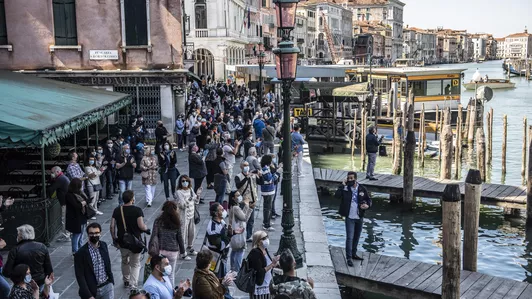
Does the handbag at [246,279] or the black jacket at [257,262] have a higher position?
the black jacket at [257,262]

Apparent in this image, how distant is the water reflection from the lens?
1459 cm

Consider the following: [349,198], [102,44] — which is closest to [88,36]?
[102,44]

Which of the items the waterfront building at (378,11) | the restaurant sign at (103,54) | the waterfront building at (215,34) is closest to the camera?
the restaurant sign at (103,54)

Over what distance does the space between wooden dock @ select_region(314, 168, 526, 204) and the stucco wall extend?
6200mm

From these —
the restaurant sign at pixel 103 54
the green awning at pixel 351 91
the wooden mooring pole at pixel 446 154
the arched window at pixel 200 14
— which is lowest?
the wooden mooring pole at pixel 446 154

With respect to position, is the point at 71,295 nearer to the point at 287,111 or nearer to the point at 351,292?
the point at 287,111

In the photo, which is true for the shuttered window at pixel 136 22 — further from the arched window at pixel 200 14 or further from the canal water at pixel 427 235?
the arched window at pixel 200 14

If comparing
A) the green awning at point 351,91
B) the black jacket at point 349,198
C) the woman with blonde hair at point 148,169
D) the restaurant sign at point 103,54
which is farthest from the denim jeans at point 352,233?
the green awning at point 351,91

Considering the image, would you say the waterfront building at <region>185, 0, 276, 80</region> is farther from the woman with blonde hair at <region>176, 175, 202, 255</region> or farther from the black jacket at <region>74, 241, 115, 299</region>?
the black jacket at <region>74, 241, 115, 299</region>

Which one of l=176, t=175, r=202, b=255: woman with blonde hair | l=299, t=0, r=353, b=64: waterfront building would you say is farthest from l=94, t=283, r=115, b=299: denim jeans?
l=299, t=0, r=353, b=64: waterfront building

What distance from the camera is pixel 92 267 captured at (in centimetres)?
650

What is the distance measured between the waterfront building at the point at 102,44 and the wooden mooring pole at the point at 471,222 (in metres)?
10.8

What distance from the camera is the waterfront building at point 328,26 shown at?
307 feet

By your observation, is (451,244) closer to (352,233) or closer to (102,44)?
(352,233)
